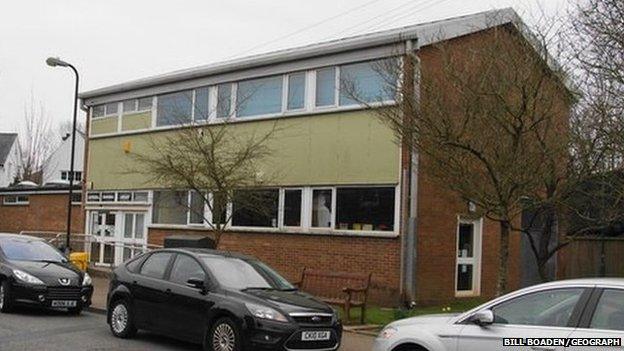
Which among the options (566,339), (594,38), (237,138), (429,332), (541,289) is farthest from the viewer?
(237,138)

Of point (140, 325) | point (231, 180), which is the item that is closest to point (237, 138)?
point (231, 180)

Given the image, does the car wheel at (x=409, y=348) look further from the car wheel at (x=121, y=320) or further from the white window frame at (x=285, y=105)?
the white window frame at (x=285, y=105)

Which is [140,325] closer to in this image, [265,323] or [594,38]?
[265,323]

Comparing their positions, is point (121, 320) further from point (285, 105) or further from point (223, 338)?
point (285, 105)

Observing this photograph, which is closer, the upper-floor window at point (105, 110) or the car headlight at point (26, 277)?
the car headlight at point (26, 277)

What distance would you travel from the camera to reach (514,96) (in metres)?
12.2

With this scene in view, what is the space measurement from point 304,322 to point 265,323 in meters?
0.56

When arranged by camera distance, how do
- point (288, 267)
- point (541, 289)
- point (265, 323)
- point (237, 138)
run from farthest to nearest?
1. point (237, 138)
2. point (288, 267)
3. point (265, 323)
4. point (541, 289)

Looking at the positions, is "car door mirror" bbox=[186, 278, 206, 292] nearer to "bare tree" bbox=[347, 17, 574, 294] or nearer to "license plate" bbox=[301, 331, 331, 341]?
"license plate" bbox=[301, 331, 331, 341]

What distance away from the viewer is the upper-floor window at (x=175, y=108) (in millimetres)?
22578

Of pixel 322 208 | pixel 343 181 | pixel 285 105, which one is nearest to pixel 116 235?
pixel 285 105

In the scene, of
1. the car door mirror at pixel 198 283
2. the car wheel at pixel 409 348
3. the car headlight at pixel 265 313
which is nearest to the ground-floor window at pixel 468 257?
the car door mirror at pixel 198 283

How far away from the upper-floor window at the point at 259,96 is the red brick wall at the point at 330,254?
326 centimetres

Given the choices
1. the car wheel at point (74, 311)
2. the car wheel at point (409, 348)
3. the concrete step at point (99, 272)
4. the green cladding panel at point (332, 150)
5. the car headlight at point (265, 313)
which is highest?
the green cladding panel at point (332, 150)
